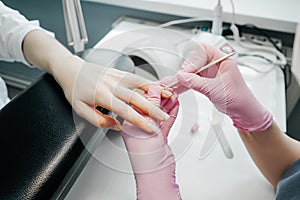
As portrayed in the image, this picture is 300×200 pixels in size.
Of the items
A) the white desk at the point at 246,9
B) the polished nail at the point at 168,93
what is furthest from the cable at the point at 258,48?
the polished nail at the point at 168,93

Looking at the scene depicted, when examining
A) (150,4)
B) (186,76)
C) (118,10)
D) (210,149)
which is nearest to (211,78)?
(186,76)

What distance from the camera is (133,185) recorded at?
65 cm

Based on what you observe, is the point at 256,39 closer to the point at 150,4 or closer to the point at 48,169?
the point at 150,4

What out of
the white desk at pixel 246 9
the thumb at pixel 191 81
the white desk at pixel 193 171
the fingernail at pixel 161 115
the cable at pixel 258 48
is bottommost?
the white desk at pixel 193 171

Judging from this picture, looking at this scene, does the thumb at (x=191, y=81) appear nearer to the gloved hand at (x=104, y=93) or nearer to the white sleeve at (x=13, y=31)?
the gloved hand at (x=104, y=93)

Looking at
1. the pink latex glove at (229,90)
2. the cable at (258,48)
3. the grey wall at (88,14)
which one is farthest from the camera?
the grey wall at (88,14)

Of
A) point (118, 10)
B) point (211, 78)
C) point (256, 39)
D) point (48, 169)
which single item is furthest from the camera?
point (118, 10)

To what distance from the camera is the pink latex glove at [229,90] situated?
63 cm

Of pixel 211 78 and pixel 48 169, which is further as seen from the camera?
pixel 211 78

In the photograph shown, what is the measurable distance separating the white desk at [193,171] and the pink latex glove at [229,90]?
7 centimetres

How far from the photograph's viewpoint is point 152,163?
21.4 inches

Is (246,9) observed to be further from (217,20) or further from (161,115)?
(161,115)

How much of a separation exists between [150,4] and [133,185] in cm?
80

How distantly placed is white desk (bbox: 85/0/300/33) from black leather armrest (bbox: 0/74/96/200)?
0.66 metres
